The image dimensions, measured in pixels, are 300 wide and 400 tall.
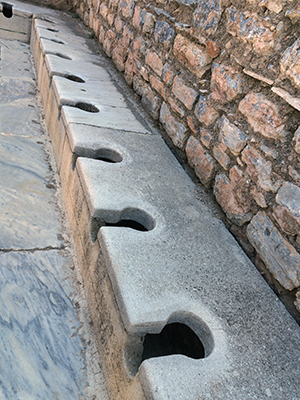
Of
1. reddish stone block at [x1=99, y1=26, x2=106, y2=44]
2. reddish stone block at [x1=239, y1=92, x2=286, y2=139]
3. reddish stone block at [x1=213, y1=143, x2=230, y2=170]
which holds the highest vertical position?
reddish stone block at [x1=239, y1=92, x2=286, y2=139]

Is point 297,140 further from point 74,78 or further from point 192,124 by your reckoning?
point 74,78

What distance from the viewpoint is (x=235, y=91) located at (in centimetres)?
→ 204

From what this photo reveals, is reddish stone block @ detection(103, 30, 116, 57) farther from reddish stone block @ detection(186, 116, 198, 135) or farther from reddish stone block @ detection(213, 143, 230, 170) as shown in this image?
reddish stone block @ detection(213, 143, 230, 170)

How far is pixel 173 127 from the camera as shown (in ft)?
9.31

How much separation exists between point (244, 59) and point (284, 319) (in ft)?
5.05

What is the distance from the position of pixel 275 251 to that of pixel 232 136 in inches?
31.5

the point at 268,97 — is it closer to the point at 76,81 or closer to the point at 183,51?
the point at 183,51

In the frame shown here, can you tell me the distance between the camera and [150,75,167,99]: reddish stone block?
9.86 feet

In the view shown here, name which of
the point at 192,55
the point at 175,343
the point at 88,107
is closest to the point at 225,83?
the point at 192,55

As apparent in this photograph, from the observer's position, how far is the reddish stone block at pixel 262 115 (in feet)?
5.66

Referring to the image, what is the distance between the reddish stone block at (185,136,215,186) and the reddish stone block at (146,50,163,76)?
36.2 inches

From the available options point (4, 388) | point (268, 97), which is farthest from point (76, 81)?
point (4, 388)

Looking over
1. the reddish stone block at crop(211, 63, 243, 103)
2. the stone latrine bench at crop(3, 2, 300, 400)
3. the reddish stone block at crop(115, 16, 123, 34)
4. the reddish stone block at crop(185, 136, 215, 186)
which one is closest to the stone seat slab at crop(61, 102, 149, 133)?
the stone latrine bench at crop(3, 2, 300, 400)

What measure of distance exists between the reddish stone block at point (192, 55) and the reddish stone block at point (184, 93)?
13cm
